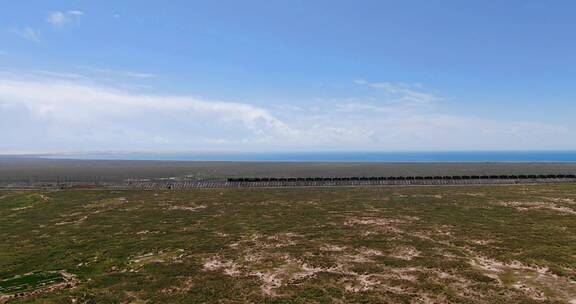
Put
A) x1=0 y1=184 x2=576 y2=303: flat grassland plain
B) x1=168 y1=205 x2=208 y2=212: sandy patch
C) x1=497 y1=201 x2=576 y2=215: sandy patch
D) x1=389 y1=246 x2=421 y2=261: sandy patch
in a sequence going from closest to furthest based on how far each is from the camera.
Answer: x1=0 y1=184 x2=576 y2=303: flat grassland plain, x1=389 y1=246 x2=421 y2=261: sandy patch, x1=497 y1=201 x2=576 y2=215: sandy patch, x1=168 y1=205 x2=208 y2=212: sandy patch

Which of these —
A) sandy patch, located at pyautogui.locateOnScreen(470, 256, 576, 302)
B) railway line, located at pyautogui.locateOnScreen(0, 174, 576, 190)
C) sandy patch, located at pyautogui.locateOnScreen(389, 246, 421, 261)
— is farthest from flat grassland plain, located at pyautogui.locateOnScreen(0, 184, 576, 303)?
railway line, located at pyautogui.locateOnScreen(0, 174, 576, 190)

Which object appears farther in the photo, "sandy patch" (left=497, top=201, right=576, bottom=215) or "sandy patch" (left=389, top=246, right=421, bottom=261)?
"sandy patch" (left=497, top=201, right=576, bottom=215)

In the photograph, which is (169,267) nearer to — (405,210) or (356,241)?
(356,241)

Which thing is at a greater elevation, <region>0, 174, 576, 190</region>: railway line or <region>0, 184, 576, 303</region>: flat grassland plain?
<region>0, 174, 576, 190</region>: railway line

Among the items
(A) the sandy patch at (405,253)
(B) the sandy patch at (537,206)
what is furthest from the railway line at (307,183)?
(A) the sandy patch at (405,253)

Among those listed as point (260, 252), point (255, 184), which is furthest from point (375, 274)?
point (255, 184)

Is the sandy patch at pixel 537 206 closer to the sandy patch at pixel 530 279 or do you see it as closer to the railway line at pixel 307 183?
the railway line at pixel 307 183

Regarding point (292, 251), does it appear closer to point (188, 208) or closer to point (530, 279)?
point (530, 279)

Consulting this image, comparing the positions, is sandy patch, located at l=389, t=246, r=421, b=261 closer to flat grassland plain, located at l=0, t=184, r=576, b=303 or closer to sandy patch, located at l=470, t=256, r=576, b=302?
flat grassland plain, located at l=0, t=184, r=576, b=303
